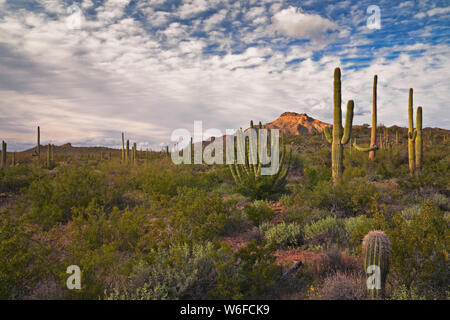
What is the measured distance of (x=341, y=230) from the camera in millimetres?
5965

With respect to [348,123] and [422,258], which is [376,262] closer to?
[422,258]

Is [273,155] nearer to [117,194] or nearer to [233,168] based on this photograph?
[233,168]

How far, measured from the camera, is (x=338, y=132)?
11.0 m

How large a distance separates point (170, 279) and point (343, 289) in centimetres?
230

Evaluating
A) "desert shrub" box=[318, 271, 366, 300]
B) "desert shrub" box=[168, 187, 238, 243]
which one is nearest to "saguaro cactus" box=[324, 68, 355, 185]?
"desert shrub" box=[168, 187, 238, 243]

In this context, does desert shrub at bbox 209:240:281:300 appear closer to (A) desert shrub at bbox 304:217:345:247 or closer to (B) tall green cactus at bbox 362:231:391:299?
(B) tall green cactus at bbox 362:231:391:299

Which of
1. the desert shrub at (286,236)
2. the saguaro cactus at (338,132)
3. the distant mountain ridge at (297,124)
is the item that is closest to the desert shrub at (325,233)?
the desert shrub at (286,236)

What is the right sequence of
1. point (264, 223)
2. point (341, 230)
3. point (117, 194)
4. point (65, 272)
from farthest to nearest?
point (117, 194) < point (264, 223) < point (341, 230) < point (65, 272)

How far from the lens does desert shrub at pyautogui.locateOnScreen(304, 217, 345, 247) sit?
5.73 metres

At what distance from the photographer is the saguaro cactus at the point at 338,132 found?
1052cm

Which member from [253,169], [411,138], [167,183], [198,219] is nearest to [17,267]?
[198,219]

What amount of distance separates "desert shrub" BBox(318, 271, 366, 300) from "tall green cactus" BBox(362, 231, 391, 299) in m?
0.12
